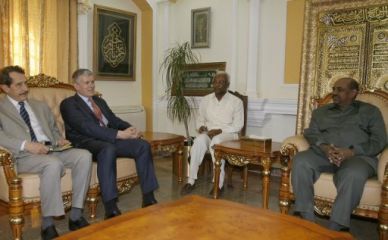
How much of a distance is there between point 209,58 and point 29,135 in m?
2.87

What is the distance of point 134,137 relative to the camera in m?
3.06

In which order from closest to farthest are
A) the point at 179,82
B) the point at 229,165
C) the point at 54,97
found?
1. the point at 54,97
2. the point at 229,165
3. the point at 179,82

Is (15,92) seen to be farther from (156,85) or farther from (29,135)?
(156,85)

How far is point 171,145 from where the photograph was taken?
12.3ft

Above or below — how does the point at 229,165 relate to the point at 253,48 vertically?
below

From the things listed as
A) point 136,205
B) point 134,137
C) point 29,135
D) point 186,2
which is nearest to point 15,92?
point 29,135

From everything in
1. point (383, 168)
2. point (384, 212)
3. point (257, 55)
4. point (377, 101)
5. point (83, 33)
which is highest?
point (83, 33)

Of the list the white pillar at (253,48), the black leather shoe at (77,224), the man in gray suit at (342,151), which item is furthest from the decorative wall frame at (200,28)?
the black leather shoe at (77,224)

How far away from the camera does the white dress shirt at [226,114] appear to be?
3.91 meters

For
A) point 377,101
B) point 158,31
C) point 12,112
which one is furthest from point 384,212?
point 158,31

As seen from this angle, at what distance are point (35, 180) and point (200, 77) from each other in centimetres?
304

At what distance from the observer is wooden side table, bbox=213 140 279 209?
3016mm

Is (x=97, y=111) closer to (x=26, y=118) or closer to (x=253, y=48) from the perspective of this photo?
(x=26, y=118)

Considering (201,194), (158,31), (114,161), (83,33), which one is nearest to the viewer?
(114,161)
